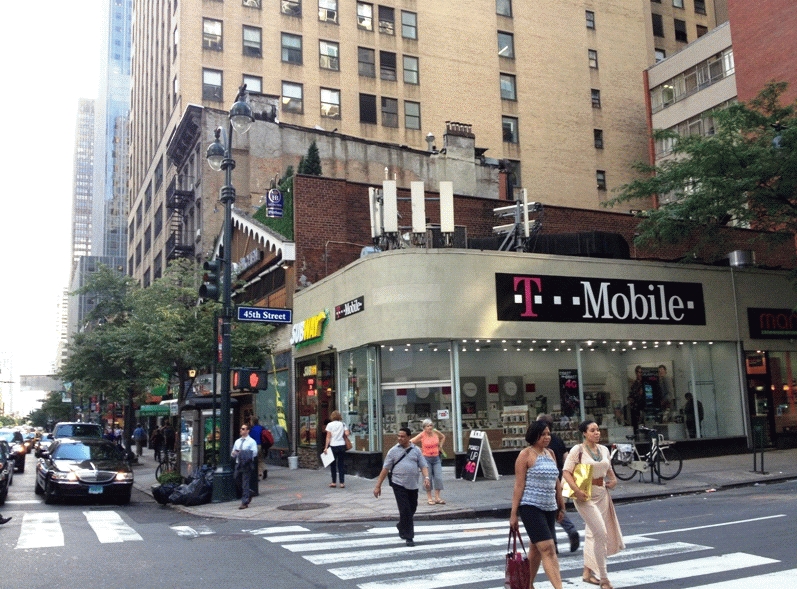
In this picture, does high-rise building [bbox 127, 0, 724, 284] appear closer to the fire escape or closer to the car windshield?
the fire escape

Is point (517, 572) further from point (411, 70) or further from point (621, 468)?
point (411, 70)

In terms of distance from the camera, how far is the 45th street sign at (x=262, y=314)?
1719cm

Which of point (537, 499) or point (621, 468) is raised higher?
point (537, 499)

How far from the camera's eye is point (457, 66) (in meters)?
48.2


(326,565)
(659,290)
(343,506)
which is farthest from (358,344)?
(326,565)

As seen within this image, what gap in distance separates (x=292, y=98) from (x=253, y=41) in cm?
410

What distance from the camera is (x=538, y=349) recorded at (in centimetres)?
2106

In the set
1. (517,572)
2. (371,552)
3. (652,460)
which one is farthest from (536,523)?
(652,460)

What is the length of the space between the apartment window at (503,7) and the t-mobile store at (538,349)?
1207 inches

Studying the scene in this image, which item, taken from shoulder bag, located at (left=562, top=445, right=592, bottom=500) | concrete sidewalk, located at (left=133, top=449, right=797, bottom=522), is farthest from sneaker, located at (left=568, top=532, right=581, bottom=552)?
concrete sidewalk, located at (left=133, top=449, right=797, bottom=522)

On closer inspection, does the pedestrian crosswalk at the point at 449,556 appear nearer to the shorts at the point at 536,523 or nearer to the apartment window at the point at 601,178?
the shorts at the point at 536,523

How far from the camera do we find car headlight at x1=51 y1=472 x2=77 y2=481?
684 inches

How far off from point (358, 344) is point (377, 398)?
1529mm

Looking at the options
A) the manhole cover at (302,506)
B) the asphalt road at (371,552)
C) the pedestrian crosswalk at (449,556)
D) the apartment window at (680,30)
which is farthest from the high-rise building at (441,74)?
the pedestrian crosswalk at (449,556)
